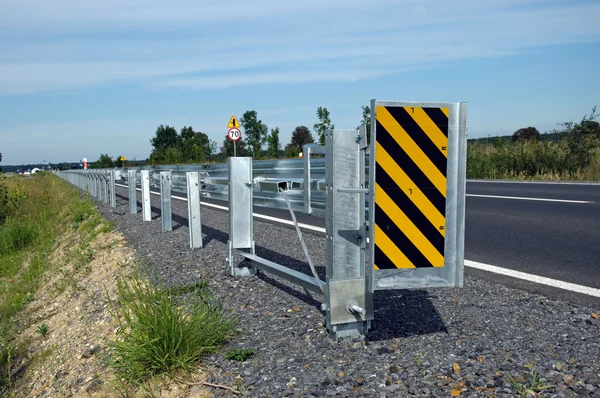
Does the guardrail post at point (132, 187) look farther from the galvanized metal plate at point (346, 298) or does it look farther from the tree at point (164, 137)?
the tree at point (164, 137)

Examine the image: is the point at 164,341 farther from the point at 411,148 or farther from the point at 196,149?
the point at 196,149

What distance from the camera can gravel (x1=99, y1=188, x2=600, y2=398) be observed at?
252 cm

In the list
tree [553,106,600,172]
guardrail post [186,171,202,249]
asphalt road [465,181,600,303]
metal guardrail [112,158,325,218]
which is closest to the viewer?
metal guardrail [112,158,325,218]

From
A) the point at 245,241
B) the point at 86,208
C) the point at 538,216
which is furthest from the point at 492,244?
the point at 86,208

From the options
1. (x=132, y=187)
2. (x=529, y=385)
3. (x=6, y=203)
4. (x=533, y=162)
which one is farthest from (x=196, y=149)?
(x=529, y=385)

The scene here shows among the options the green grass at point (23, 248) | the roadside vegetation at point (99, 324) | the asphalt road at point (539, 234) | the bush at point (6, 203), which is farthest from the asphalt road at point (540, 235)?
the bush at point (6, 203)

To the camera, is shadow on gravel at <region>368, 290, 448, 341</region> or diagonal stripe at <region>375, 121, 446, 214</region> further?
shadow on gravel at <region>368, 290, 448, 341</region>

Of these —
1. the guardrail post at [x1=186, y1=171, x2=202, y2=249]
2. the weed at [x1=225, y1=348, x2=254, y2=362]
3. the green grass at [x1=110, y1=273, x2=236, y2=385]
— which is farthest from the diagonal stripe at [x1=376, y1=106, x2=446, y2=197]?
the guardrail post at [x1=186, y1=171, x2=202, y2=249]

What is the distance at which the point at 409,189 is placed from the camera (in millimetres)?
2846

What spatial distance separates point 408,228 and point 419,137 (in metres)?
0.49

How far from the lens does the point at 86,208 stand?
1306 centimetres

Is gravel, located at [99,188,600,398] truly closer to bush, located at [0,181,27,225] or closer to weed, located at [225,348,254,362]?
weed, located at [225,348,254,362]

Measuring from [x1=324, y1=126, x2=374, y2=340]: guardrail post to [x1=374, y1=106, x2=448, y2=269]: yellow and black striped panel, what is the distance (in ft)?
0.81

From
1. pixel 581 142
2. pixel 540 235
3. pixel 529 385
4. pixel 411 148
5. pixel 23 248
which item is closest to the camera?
pixel 529 385
